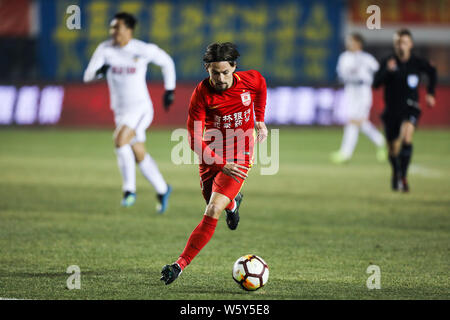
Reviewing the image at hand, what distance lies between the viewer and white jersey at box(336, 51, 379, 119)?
17.2 m

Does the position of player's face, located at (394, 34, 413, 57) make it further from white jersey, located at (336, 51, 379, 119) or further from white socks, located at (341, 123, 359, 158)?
white jersey, located at (336, 51, 379, 119)

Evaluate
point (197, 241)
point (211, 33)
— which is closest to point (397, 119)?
point (197, 241)

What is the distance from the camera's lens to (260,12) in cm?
2481

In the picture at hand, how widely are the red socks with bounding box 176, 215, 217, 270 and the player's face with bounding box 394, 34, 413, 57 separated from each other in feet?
20.1

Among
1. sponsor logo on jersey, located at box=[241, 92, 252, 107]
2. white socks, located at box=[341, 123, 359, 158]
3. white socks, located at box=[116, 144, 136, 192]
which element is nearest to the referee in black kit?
white socks, located at box=[116, 144, 136, 192]

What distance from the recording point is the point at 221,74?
20.4 ft

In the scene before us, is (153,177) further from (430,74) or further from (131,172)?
(430,74)

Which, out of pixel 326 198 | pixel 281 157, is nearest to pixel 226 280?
pixel 326 198

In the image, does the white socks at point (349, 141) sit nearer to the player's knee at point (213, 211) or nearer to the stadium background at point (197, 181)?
the stadium background at point (197, 181)

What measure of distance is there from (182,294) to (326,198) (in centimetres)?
568

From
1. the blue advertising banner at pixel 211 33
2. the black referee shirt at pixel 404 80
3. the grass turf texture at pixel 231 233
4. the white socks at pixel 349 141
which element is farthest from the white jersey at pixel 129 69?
the blue advertising banner at pixel 211 33

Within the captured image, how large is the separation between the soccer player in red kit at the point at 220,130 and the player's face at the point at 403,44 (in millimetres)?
5083
